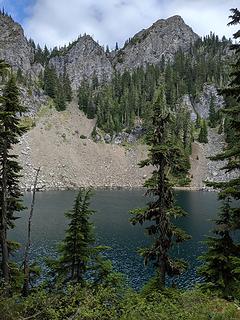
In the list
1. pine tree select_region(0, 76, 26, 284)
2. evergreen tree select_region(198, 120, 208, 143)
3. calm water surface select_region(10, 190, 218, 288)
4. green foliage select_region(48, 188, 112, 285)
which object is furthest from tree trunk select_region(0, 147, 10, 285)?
evergreen tree select_region(198, 120, 208, 143)

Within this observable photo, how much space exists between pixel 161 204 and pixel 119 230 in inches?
1938

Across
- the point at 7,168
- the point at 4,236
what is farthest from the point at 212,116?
the point at 4,236

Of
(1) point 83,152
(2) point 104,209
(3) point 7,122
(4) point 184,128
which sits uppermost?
(4) point 184,128

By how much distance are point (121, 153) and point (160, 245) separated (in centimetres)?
14506

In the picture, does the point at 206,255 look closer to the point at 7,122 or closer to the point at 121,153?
the point at 7,122

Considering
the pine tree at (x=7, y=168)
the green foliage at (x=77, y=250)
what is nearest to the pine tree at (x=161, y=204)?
the green foliage at (x=77, y=250)

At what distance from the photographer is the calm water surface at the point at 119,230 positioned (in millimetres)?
48178

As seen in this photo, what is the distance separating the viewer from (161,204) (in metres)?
20.7

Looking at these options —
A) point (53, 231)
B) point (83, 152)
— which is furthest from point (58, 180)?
point (53, 231)

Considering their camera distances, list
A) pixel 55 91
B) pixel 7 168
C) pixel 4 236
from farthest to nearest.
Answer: pixel 55 91, pixel 7 168, pixel 4 236

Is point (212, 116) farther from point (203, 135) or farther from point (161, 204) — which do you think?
point (161, 204)

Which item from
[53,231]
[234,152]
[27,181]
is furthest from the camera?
[27,181]

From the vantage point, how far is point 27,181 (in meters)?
132

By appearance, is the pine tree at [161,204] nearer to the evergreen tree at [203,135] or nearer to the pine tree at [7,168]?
the pine tree at [7,168]
